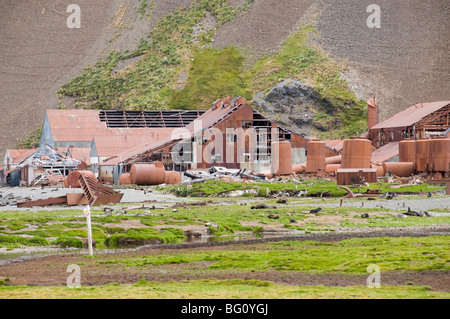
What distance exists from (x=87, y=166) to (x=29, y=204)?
154 ft

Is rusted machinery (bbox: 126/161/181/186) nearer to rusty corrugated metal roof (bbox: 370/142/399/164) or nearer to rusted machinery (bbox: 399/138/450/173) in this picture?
rusty corrugated metal roof (bbox: 370/142/399/164)

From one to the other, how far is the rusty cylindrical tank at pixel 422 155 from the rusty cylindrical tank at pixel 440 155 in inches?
18.4

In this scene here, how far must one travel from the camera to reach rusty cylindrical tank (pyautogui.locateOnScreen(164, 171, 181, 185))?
250ft

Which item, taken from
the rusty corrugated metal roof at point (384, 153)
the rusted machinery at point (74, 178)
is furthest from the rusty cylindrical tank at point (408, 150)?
the rusted machinery at point (74, 178)

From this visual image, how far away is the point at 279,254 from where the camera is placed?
81.2 ft

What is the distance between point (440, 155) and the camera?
62.5 meters

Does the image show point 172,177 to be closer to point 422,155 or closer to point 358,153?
point 358,153

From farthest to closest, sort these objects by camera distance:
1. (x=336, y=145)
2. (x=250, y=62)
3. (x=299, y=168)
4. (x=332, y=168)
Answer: (x=250, y=62)
(x=336, y=145)
(x=299, y=168)
(x=332, y=168)

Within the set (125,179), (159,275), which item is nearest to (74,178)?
(125,179)

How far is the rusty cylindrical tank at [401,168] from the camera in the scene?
65.8 meters

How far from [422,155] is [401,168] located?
245cm

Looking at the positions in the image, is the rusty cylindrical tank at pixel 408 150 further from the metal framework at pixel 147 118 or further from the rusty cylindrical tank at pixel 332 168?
the metal framework at pixel 147 118
